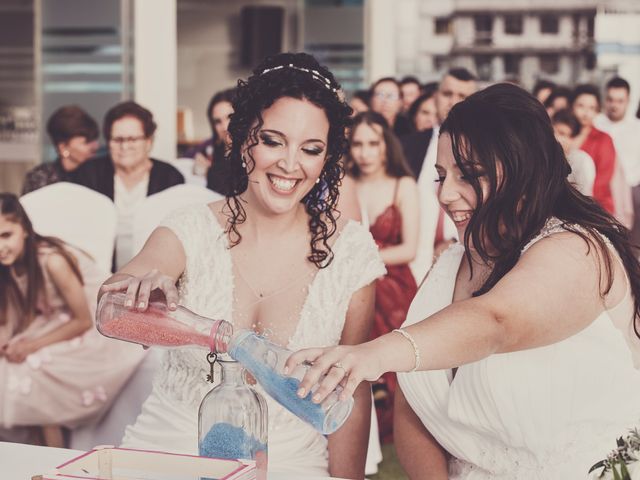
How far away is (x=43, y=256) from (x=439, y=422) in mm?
2176

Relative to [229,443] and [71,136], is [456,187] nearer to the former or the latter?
[229,443]

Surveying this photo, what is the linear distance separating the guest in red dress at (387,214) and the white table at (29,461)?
3.15 meters

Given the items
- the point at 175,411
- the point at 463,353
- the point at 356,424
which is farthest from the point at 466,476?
the point at 175,411

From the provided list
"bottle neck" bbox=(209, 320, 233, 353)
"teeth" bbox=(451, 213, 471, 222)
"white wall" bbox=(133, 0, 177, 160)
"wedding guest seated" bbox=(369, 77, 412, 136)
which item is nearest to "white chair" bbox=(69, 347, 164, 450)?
"teeth" bbox=(451, 213, 471, 222)

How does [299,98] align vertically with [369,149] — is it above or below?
below

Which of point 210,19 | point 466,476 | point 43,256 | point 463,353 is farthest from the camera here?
point 210,19

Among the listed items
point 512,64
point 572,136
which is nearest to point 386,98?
point 572,136

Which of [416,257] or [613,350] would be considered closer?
[613,350]

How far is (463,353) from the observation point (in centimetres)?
162

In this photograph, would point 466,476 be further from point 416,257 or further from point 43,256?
point 416,257

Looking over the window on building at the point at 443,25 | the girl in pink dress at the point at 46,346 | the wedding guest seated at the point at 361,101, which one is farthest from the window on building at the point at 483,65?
the girl in pink dress at the point at 46,346

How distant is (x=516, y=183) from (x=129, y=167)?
3418 mm

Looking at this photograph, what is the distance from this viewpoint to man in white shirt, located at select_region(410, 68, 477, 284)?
529cm

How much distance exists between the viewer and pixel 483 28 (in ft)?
36.4
